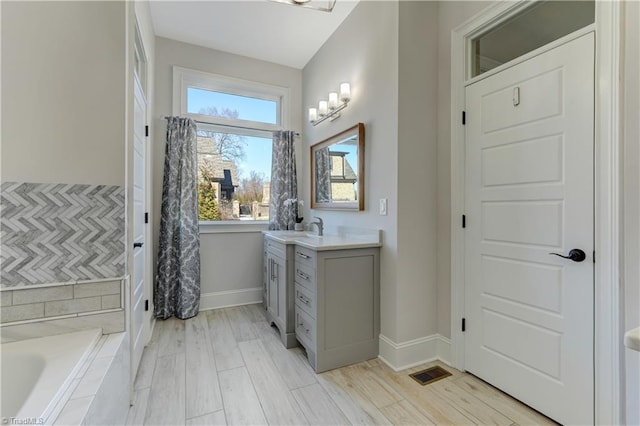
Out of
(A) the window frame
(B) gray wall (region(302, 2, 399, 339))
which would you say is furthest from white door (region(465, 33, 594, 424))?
(A) the window frame

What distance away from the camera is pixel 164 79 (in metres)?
3.10

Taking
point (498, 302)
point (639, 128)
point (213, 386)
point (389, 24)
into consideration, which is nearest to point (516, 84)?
point (639, 128)

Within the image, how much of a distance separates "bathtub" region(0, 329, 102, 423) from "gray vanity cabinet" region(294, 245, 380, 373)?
1.30 metres

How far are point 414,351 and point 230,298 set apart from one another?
2.16 metres

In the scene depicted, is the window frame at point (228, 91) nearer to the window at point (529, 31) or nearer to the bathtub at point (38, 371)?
the window at point (529, 31)

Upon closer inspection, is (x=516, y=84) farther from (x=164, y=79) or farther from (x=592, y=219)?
(x=164, y=79)

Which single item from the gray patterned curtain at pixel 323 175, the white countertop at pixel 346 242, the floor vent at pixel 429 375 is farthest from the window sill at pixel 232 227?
the floor vent at pixel 429 375

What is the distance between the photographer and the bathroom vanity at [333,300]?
2064 mm

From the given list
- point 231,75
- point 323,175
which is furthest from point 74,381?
point 231,75

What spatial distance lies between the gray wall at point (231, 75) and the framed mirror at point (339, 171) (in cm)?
52

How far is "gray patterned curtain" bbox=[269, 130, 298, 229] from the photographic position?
11.5ft

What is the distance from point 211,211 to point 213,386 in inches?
78.9

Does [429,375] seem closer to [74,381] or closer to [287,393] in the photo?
[287,393]

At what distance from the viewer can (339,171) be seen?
285 cm
